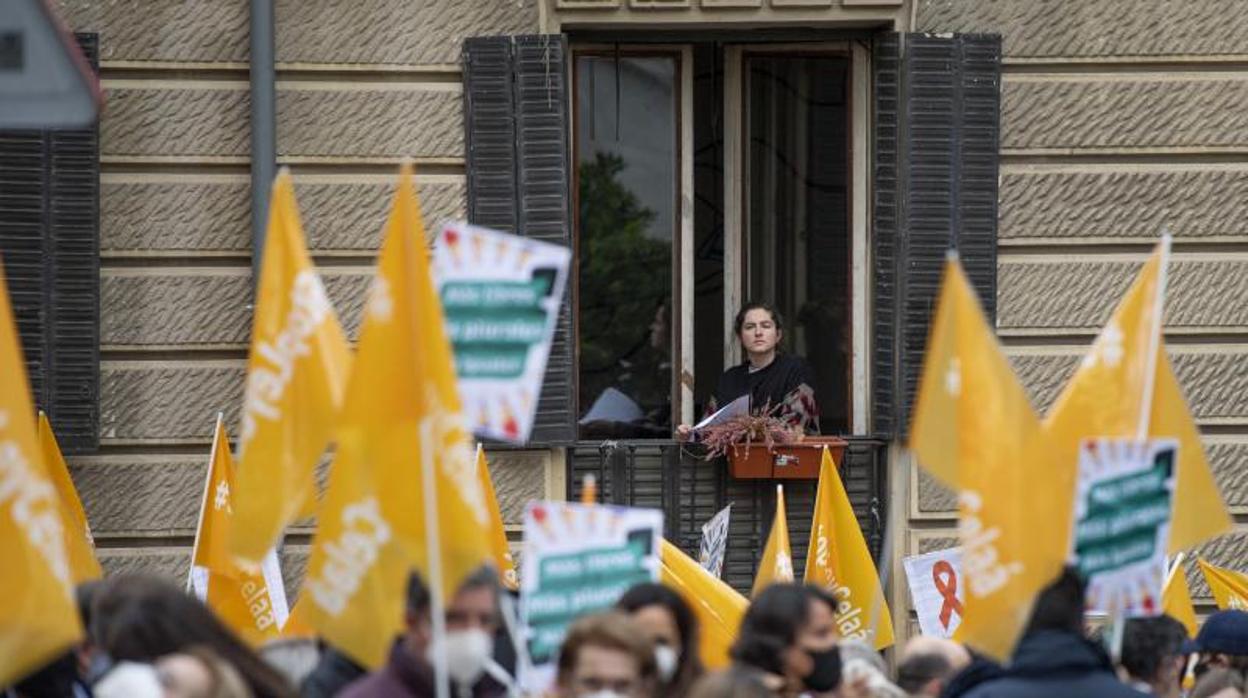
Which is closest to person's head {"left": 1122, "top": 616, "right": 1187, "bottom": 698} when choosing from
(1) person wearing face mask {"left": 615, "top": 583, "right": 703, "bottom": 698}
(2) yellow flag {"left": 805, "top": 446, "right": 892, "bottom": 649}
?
(1) person wearing face mask {"left": 615, "top": 583, "right": 703, "bottom": 698}

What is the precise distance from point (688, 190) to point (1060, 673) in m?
6.36

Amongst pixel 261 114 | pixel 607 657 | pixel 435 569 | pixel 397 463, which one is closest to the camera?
pixel 607 657

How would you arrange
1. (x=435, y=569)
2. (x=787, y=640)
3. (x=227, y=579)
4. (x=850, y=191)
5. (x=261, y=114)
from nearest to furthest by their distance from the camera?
(x=435, y=569) < (x=787, y=640) < (x=227, y=579) < (x=261, y=114) < (x=850, y=191)

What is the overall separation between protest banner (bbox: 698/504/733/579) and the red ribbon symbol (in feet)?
3.19

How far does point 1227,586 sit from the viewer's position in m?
12.2

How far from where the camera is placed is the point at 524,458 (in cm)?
1302

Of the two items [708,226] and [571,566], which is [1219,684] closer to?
[571,566]

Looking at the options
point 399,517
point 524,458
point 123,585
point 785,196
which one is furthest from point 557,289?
point 785,196

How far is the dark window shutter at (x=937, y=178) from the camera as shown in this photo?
13125 mm

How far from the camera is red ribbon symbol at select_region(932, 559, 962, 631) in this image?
11820 millimetres

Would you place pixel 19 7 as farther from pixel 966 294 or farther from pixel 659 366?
pixel 659 366

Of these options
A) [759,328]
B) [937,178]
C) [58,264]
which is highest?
[937,178]

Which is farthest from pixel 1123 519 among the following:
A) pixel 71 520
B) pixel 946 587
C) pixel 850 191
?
pixel 850 191

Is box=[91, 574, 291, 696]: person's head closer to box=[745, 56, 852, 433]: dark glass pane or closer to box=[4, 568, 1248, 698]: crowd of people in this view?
box=[4, 568, 1248, 698]: crowd of people
